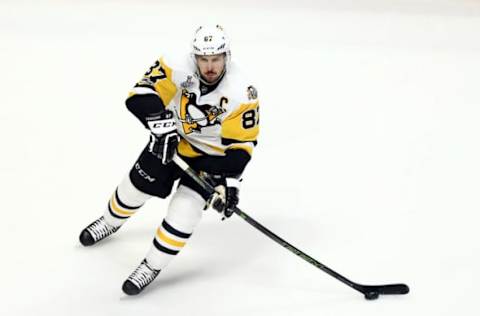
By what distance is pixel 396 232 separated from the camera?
11.2 feet

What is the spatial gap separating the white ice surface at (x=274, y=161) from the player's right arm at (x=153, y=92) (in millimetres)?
650

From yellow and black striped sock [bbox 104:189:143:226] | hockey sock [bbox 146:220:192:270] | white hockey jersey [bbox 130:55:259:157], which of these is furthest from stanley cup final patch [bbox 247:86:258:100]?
yellow and black striped sock [bbox 104:189:143:226]

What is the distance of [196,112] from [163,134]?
0.16m

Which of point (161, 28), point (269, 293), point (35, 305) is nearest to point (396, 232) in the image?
point (269, 293)

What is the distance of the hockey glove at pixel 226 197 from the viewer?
9.12ft

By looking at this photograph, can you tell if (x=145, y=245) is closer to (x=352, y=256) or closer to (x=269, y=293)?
(x=269, y=293)

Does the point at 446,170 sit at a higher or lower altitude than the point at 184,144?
lower

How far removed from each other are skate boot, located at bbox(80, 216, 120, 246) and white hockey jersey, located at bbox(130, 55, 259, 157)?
607 mm

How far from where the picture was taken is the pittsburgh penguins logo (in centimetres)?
281

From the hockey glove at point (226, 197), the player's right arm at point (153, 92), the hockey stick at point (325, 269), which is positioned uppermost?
the player's right arm at point (153, 92)

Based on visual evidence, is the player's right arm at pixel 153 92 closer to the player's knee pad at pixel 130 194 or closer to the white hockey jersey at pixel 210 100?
the white hockey jersey at pixel 210 100

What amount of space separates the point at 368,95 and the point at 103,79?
1.68 m

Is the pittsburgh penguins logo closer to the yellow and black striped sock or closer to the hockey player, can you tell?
the hockey player

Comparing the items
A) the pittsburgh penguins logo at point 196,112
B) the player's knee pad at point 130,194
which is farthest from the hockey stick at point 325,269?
the player's knee pad at point 130,194
